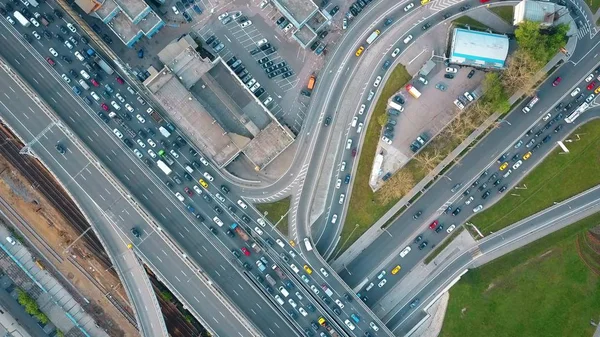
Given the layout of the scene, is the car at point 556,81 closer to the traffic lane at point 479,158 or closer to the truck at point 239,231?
the traffic lane at point 479,158

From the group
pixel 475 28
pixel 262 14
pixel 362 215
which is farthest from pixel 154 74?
pixel 475 28

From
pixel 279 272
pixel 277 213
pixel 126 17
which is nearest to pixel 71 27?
pixel 126 17

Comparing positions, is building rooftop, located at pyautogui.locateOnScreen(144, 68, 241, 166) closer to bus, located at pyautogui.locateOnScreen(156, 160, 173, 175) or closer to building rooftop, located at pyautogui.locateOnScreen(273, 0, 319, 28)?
bus, located at pyautogui.locateOnScreen(156, 160, 173, 175)

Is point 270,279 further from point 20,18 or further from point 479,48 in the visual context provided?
point 20,18

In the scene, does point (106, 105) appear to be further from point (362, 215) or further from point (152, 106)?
point (362, 215)

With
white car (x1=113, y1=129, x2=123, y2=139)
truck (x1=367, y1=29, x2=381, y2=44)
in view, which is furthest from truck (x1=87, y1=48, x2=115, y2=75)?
truck (x1=367, y1=29, x2=381, y2=44)

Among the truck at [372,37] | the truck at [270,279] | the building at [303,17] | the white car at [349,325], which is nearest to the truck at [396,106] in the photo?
the truck at [372,37]
